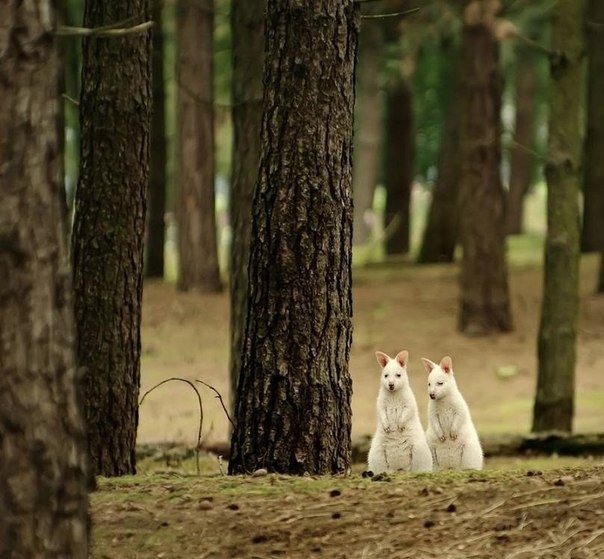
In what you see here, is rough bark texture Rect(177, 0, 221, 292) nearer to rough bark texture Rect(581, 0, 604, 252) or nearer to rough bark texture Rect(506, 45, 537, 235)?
rough bark texture Rect(581, 0, 604, 252)

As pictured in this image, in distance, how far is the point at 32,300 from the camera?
205 inches

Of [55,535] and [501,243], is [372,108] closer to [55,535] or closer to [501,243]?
[501,243]

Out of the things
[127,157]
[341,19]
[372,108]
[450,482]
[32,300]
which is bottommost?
[450,482]

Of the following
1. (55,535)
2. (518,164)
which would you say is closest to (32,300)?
(55,535)

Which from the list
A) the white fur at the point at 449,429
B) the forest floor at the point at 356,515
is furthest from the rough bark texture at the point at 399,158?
the forest floor at the point at 356,515

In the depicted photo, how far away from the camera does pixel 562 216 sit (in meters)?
15.4

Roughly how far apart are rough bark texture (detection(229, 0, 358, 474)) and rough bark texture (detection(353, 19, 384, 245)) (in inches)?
830

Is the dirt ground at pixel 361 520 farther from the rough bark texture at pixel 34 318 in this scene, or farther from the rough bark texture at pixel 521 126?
the rough bark texture at pixel 521 126

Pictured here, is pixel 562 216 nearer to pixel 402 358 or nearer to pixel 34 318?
pixel 402 358

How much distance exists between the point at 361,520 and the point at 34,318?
243 centimetres

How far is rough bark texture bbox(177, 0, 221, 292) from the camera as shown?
25844 millimetres

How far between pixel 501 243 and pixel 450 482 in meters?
15.2

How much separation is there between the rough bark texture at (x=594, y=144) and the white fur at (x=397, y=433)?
18563 millimetres

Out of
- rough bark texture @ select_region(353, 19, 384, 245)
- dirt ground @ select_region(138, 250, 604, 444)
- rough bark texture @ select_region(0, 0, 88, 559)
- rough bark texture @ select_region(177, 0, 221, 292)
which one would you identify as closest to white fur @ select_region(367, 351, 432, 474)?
rough bark texture @ select_region(0, 0, 88, 559)
